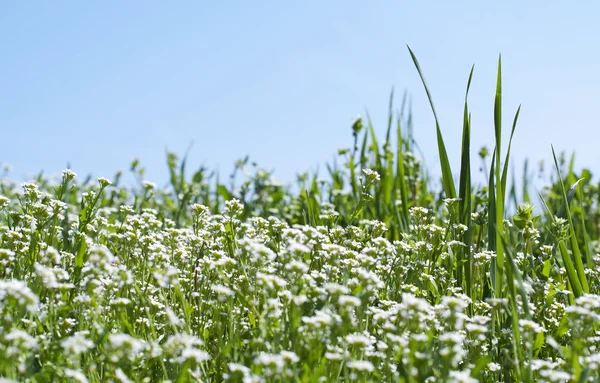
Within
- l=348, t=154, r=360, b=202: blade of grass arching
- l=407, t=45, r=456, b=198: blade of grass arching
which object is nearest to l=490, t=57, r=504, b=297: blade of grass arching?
l=407, t=45, r=456, b=198: blade of grass arching

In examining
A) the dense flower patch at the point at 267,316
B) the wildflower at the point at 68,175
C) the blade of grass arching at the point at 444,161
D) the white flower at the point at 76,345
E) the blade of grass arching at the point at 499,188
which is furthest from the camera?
the blade of grass arching at the point at 444,161

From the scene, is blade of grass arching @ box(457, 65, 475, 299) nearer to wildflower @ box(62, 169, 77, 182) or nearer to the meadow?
the meadow

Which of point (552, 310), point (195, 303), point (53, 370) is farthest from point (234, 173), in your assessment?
point (53, 370)

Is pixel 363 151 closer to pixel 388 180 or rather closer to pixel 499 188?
pixel 388 180

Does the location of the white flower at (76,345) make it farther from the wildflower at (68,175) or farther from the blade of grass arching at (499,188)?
the blade of grass arching at (499,188)

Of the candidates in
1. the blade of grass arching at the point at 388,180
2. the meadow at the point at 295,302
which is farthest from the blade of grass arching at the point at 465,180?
the blade of grass arching at the point at 388,180

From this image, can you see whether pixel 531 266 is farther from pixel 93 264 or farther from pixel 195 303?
pixel 93 264

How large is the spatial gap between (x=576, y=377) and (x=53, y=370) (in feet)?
6.17

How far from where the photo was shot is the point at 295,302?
255cm

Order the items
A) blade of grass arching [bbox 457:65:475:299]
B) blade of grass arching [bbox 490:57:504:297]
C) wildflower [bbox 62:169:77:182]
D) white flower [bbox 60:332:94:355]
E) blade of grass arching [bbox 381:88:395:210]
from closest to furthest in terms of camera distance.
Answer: white flower [bbox 60:332:94:355]
blade of grass arching [bbox 490:57:504:297]
wildflower [bbox 62:169:77:182]
blade of grass arching [bbox 457:65:475:299]
blade of grass arching [bbox 381:88:395:210]

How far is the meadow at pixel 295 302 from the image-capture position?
2385 millimetres

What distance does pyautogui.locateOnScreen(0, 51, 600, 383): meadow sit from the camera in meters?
2.38

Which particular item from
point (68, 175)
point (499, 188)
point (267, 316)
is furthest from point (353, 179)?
point (267, 316)

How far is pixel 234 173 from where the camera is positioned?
8102 mm
